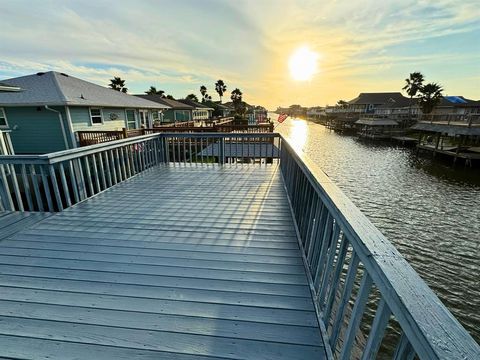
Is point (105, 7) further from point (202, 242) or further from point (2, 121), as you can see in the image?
point (2, 121)

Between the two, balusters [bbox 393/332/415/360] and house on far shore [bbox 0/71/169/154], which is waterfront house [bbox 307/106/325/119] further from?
balusters [bbox 393/332/415/360]

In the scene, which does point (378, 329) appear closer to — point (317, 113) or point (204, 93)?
point (204, 93)

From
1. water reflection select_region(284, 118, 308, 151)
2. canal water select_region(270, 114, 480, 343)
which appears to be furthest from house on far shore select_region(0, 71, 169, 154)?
water reflection select_region(284, 118, 308, 151)

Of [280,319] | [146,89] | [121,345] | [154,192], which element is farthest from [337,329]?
[146,89]

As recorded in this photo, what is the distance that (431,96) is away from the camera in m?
36.1

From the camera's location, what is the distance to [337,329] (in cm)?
140

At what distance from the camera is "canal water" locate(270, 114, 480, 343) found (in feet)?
19.8

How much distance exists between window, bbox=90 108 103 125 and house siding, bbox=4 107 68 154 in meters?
1.66

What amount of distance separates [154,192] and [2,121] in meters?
11.4

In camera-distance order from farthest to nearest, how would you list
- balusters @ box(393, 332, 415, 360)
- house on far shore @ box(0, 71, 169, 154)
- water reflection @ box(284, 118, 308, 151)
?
1. house on far shore @ box(0, 71, 169, 154)
2. water reflection @ box(284, 118, 308, 151)
3. balusters @ box(393, 332, 415, 360)

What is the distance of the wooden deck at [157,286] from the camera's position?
152 centimetres

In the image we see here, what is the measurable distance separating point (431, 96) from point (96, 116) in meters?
45.1

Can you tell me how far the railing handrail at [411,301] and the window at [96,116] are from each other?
543 inches

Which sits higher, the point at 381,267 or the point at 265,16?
the point at 265,16
